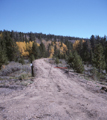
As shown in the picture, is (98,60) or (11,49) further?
(11,49)

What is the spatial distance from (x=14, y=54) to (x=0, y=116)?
33.3m

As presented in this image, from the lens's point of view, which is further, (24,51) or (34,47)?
(24,51)

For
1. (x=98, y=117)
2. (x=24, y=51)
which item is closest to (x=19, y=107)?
(x=98, y=117)

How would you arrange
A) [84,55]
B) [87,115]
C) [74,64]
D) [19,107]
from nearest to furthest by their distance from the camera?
[87,115], [19,107], [74,64], [84,55]

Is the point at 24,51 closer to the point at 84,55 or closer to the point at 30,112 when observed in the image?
the point at 84,55

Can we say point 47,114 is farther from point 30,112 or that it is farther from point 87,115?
point 87,115

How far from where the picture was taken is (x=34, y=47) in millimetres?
49219

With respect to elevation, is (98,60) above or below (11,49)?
below

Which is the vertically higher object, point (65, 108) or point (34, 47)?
point (34, 47)

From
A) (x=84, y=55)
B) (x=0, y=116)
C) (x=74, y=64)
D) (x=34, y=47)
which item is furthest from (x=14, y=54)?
(x=0, y=116)

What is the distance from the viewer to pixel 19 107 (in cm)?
443

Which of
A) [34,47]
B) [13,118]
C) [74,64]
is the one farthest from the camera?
[34,47]

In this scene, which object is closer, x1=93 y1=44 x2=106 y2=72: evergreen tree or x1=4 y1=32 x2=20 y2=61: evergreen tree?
x1=93 y1=44 x2=106 y2=72: evergreen tree

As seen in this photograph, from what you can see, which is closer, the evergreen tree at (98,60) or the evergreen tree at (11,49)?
the evergreen tree at (98,60)
